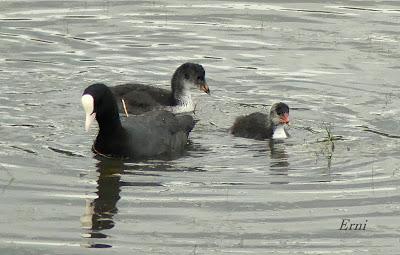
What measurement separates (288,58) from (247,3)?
11.1ft

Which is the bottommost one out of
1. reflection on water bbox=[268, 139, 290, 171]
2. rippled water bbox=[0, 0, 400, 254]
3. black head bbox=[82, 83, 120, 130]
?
reflection on water bbox=[268, 139, 290, 171]

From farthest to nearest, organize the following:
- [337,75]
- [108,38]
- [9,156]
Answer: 1. [108,38]
2. [337,75]
3. [9,156]

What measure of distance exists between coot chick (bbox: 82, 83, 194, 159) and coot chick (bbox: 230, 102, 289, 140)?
0.82m

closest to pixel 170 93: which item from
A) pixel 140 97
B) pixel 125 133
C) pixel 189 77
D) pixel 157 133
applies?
pixel 189 77

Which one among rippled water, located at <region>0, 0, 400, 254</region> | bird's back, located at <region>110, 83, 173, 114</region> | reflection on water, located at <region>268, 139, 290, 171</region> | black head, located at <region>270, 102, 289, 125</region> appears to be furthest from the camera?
bird's back, located at <region>110, 83, 173, 114</region>

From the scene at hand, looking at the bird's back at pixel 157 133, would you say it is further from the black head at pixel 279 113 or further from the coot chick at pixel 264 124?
the black head at pixel 279 113

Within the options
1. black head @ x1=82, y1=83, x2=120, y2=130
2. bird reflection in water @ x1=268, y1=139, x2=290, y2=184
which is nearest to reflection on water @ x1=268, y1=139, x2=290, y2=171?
bird reflection in water @ x1=268, y1=139, x2=290, y2=184

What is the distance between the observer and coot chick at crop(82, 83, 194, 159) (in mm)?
13477

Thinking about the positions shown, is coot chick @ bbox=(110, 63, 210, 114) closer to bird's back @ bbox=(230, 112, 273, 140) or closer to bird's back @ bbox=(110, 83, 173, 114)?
bird's back @ bbox=(110, 83, 173, 114)

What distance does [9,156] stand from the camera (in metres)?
13.3

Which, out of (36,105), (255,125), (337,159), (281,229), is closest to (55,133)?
(36,105)

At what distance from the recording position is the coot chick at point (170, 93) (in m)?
15.8

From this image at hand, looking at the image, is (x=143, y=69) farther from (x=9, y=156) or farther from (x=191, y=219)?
(x=191, y=219)

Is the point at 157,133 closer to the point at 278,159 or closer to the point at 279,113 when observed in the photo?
the point at 278,159
